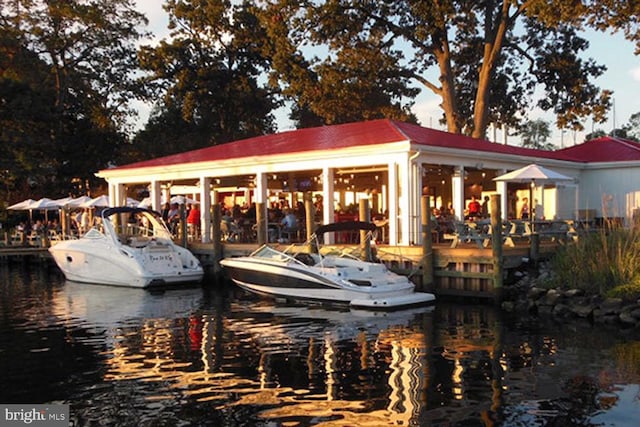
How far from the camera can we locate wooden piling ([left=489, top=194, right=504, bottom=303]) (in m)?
14.6

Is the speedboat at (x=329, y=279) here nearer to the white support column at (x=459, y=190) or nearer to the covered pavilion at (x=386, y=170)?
the covered pavilion at (x=386, y=170)

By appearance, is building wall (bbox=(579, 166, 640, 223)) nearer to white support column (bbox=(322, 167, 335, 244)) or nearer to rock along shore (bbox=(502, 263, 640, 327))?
rock along shore (bbox=(502, 263, 640, 327))

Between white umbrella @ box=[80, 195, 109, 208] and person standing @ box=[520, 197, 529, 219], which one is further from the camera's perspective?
white umbrella @ box=[80, 195, 109, 208]

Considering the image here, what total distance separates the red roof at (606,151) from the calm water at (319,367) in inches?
530

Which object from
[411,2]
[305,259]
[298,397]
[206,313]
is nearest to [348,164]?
[305,259]

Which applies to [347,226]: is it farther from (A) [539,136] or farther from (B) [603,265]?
(A) [539,136]

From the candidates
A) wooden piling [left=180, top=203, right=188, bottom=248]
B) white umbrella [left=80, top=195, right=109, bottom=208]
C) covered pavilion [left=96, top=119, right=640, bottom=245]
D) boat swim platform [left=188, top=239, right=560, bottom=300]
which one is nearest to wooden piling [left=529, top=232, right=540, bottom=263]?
boat swim platform [left=188, top=239, right=560, bottom=300]

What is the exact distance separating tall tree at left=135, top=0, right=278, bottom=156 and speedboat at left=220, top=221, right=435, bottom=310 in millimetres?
23832

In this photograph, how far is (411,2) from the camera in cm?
2953

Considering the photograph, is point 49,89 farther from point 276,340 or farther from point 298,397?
point 298,397

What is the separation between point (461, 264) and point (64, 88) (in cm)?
3146

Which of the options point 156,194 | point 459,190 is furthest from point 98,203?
point 459,190

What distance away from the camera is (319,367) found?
31.9 feet

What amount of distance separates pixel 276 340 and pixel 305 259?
14.9 feet
